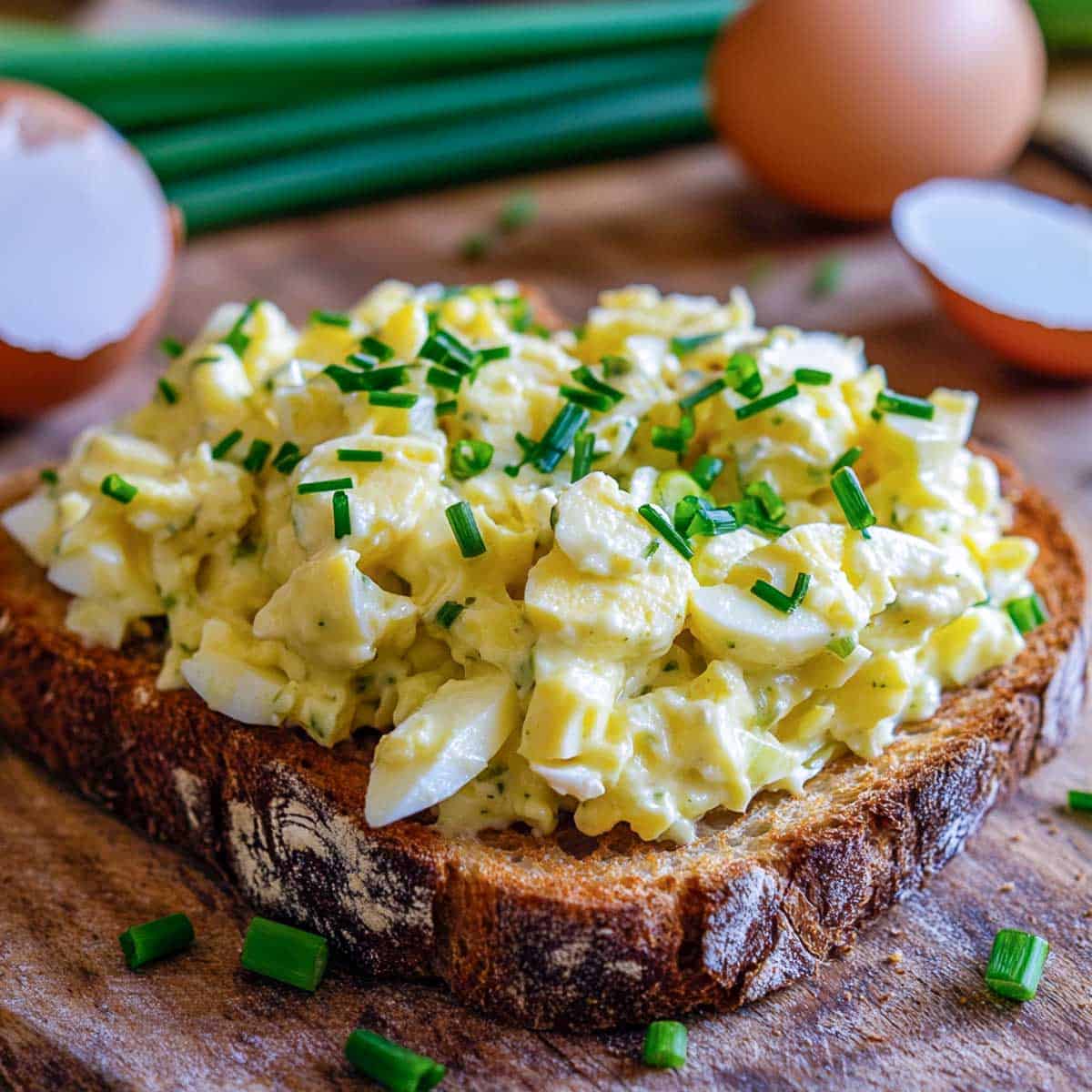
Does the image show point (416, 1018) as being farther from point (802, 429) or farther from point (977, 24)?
point (977, 24)

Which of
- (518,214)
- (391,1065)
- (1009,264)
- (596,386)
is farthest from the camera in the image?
(518,214)

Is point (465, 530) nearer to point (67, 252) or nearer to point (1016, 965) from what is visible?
point (1016, 965)

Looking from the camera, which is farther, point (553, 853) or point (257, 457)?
point (257, 457)

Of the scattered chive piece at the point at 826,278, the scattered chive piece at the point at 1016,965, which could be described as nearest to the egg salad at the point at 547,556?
the scattered chive piece at the point at 1016,965

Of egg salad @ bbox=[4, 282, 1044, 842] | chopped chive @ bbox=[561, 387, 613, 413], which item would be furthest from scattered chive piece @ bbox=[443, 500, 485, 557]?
chopped chive @ bbox=[561, 387, 613, 413]

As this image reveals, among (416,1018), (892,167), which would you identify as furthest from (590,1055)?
(892,167)

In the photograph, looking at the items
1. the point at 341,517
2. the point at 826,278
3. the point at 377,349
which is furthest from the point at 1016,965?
the point at 826,278

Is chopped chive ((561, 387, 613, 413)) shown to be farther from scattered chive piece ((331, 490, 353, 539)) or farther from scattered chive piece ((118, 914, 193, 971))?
scattered chive piece ((118, 914, 193, 971))
